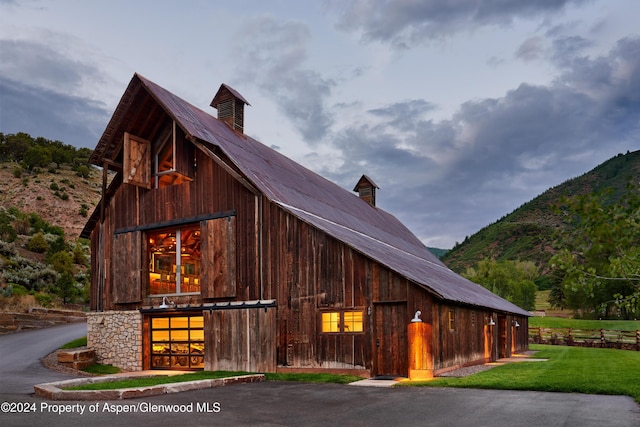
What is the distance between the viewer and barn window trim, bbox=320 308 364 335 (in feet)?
53.3

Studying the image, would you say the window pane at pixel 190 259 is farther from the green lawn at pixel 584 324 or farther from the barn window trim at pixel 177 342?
the green lawn at pixel 584 324

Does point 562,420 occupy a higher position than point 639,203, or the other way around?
point 639,203

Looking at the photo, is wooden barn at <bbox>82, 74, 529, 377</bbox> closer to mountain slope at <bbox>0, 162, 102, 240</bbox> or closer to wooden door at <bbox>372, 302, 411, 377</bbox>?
wooden door at <bbox>372, 302, 411, 377</bbox>

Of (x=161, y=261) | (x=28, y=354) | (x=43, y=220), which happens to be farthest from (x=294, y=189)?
(x=43, y=220)

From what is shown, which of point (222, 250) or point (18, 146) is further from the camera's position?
point (18, 146)

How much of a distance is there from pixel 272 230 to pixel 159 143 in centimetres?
643

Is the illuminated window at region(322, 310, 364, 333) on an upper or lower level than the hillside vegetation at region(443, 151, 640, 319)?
lower

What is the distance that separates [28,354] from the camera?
69.4ft

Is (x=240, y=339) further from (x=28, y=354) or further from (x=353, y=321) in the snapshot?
(x=28, y=354)

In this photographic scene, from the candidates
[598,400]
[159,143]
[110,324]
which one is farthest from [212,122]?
[598,400]

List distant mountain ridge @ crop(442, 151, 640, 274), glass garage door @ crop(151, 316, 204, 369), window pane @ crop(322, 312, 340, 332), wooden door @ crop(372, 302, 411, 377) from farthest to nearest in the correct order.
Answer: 1. distant mountain ridge @ crop(442, 151, 640, 274)
2. glass garage door @ crop(151, 316, 204, 369)
3. window pane @ crop(322, 312, 340, 332)
4. wooden door @ crop(372, 302, 411, 377)

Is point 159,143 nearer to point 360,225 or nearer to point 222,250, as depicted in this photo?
point 222,250

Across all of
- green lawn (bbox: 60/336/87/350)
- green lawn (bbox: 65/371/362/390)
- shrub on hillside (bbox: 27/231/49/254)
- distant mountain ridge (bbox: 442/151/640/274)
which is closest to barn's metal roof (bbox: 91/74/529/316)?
green lawn (bbox: 65/371/362/390)

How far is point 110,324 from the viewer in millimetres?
20891
